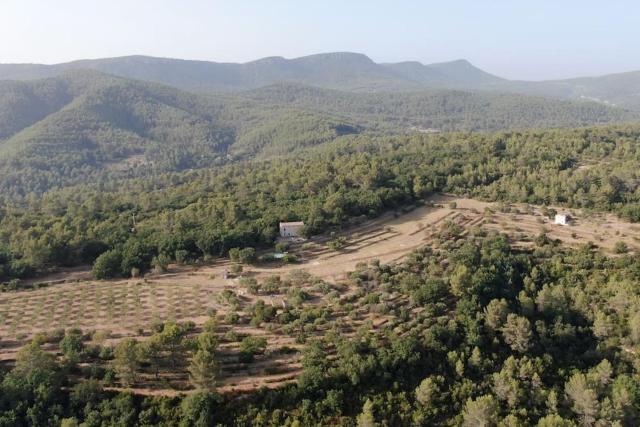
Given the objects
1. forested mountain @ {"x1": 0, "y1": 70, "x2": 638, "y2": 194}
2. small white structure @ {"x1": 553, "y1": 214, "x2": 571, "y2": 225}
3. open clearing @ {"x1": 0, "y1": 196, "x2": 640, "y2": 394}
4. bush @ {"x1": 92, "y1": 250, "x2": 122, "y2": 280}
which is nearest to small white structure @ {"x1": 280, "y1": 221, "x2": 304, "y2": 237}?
open clearing @ {"x1": 0, "y1": 196, "x2": 640, "y2": 394}

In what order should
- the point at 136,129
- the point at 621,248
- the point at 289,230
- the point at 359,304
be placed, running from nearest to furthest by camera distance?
the point at 359,304, the point at 621,248, the point at 289,230, the point at 136,129

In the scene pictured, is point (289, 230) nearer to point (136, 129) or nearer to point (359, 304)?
point (359, 304)

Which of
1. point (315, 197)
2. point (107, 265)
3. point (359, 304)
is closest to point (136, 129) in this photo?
point (315, 197)

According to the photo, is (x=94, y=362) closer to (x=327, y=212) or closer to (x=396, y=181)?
(x=327, y=212)

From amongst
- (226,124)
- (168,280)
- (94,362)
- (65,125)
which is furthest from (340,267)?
(226,124)

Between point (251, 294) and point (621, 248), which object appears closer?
point (251, 294)

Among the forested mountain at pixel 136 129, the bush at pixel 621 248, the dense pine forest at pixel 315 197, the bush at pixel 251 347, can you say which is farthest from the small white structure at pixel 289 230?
the forested mountain at pixel 136 129

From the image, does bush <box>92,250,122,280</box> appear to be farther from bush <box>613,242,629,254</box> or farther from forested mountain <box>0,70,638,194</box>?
forested mountain <box>0,70,638,194</box>

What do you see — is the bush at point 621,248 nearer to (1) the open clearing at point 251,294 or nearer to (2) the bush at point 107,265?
(1) the open clearing at point 251,294
